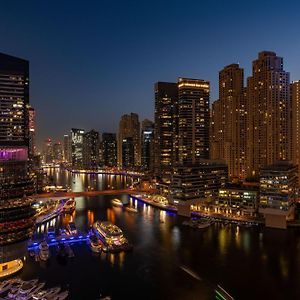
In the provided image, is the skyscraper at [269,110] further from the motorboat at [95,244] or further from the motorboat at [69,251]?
the motorboat at [69,251]

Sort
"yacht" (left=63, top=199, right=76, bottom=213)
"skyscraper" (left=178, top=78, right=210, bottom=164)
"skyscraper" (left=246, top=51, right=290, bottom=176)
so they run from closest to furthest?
"yacht" (left=63, top=199, right=76, bottom=213)
"skyscraper" (left=246, top=51, right=290, bottom=176)
"skyscraper" (left=178, top=78, right=210, bottom=164)

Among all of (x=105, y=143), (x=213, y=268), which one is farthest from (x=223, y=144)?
(x=105, y=143)

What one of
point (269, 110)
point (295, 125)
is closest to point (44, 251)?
point (295, 125)

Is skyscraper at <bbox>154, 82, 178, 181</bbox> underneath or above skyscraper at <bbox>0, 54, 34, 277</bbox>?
above

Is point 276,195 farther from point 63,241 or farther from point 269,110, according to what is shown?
point 269,110

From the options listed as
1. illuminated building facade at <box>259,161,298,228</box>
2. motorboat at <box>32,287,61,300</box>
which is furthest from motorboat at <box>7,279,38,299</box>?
illuminated building facade at <box>259,161,298,228</box>

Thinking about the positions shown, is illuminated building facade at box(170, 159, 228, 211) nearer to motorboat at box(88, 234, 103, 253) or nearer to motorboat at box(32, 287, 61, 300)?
motorboat at box(88, 234, 103, 253)
